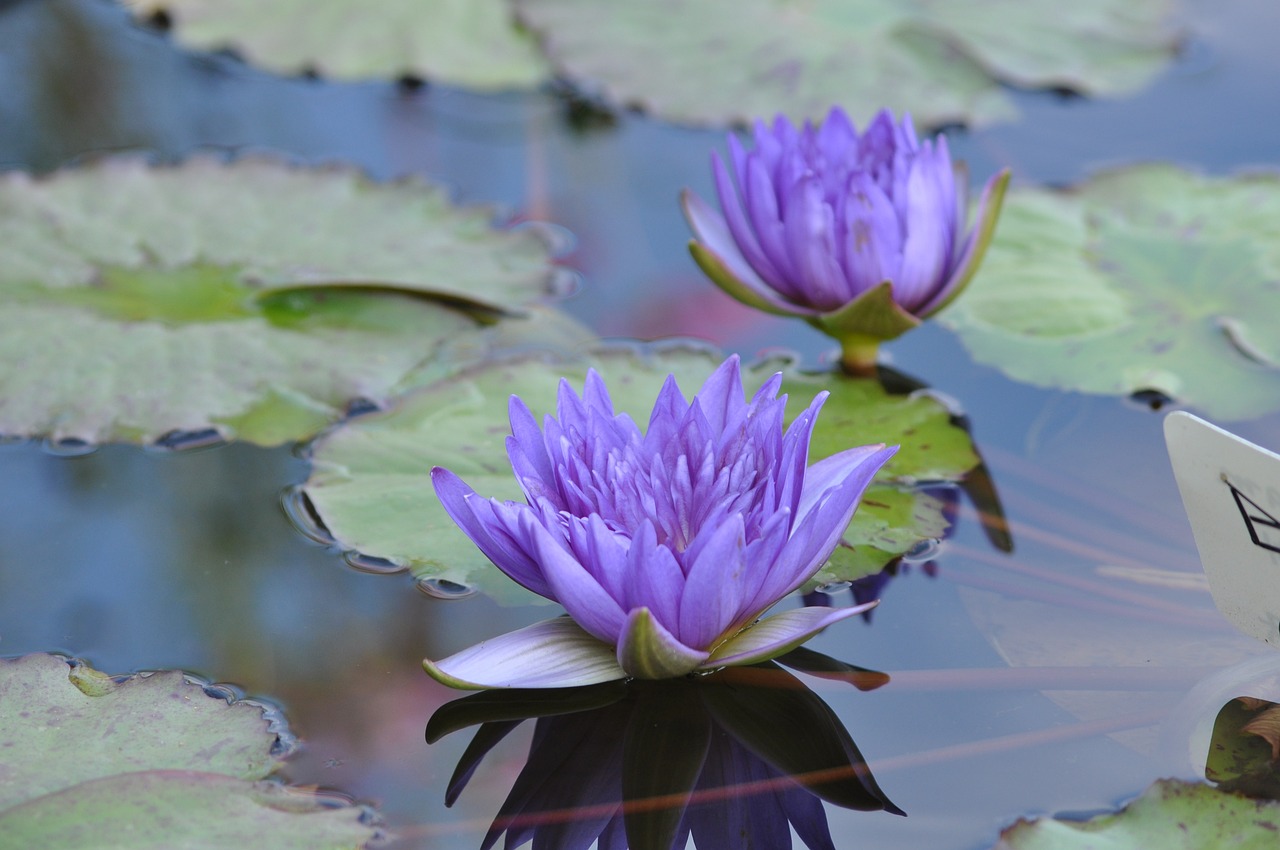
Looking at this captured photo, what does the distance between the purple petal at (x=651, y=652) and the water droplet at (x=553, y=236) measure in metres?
0.97

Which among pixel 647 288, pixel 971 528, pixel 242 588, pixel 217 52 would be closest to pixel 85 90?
pixel 217 52

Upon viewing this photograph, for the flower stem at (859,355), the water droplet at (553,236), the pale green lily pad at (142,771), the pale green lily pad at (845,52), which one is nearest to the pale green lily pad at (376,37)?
the pale green lily pad at (845,52)

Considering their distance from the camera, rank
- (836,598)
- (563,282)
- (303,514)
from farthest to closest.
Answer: (563,282) < (303,514) < (836,598)

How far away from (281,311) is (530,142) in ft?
2.40

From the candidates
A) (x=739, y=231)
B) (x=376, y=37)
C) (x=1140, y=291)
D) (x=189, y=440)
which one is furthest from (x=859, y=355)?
(x=376, y=37)

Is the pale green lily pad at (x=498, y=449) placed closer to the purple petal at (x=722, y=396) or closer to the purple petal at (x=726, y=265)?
the purple petal at (x=726, y=265)

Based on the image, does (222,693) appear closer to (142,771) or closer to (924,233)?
(142,771)

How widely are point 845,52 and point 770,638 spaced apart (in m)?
1.54

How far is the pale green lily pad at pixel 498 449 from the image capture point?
1251 millimetres

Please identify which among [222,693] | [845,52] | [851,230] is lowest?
[222,693]

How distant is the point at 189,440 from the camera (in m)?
1.50

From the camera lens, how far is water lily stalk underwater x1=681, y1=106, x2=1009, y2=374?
1.41 metres

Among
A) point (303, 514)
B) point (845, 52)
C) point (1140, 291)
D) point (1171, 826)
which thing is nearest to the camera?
point (1171, 826)

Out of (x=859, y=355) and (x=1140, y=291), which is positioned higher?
(x=1140, y=291)
